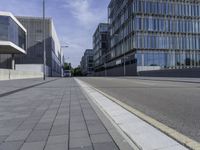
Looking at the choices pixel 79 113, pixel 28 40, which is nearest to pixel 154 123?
pixel 79 113

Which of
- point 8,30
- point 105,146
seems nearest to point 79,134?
point 105,146

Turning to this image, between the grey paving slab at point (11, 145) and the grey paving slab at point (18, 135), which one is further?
the grey paving slab at point (18, 135)

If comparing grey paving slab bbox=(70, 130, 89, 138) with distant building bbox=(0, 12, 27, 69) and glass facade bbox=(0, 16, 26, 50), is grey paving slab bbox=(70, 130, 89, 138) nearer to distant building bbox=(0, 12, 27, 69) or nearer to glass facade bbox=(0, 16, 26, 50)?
distant building bbox=(0, 12, 27, 69)

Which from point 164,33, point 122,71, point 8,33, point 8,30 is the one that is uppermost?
point 164,33

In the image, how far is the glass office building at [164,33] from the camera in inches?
2837

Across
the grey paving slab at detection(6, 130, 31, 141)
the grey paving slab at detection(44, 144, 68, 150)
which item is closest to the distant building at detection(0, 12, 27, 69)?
the grey paving slab at detection(6, 130, 31, 141)

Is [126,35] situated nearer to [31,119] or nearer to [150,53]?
[150,53]

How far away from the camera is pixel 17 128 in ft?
19.8

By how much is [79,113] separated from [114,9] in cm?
9661

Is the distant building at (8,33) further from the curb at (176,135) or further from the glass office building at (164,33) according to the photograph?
the curb at (176,135)

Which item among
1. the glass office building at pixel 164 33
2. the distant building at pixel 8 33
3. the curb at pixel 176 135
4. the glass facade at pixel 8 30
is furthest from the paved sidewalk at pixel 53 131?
the glass office building at pixel 164 33

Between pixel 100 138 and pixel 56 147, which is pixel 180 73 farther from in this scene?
pixel 56 147

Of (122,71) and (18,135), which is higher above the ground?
(122,71)

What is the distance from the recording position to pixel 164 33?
2911 inches
